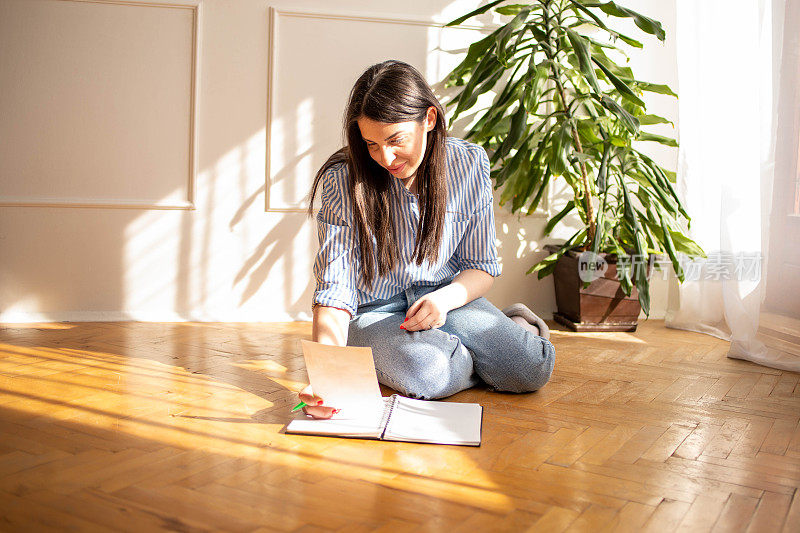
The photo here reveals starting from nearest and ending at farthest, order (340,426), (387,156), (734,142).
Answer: (340,426)
(387,156)
(734,142)

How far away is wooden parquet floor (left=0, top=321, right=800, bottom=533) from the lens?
3.93 feet

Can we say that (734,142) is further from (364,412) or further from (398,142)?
(364,412)

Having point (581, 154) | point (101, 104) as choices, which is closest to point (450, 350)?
point (581, 154)

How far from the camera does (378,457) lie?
4.85 feet

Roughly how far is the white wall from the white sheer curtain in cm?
106

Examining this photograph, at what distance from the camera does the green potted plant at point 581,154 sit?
2.91 meters

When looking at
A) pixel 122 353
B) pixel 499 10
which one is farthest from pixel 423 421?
pixel 499 10

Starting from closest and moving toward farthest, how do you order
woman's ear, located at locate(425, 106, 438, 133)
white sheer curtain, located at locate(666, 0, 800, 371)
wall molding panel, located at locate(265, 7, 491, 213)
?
woman's ear, located at locate(425, 106, 438, 133), white sheer curtain, located at locate(666, 0, 800, 371), wall molding panel, located at locate(265, 7, 491, 213)

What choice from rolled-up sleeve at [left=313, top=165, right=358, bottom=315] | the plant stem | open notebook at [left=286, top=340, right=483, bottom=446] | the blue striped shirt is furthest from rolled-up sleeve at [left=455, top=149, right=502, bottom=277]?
the plant stem

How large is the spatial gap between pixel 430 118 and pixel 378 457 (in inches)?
33.4

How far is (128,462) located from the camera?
1.41 metres

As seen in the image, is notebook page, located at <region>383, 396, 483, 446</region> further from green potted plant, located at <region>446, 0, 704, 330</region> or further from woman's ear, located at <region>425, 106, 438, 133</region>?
green potted plant, located at <region>446, 0, 704, 330</region>

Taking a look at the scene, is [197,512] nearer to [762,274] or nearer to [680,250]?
[762,274]

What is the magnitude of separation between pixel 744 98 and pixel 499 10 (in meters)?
1.08
